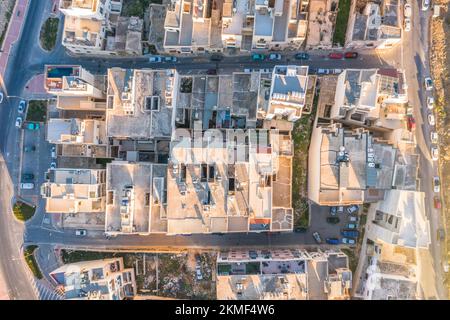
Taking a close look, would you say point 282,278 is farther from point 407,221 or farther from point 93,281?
point 93,281

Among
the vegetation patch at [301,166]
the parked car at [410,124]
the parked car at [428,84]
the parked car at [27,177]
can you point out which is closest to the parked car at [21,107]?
the parked car at [27,177]

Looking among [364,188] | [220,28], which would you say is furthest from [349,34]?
[364,188]

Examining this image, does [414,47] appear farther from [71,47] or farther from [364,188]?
[71,47]

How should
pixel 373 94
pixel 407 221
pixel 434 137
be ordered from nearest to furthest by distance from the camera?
1. pixel 407 221
2. pixel 373 94
3. pixel 434 137

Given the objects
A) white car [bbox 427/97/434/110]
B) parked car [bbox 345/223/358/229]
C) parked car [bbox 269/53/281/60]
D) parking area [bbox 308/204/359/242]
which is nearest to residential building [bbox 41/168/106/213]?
parked car [bbox 269/53/281/60]

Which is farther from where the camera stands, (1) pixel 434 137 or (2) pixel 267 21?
(1) pixel 434 137

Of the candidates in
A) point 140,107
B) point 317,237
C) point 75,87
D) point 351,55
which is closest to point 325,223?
point 317,237
